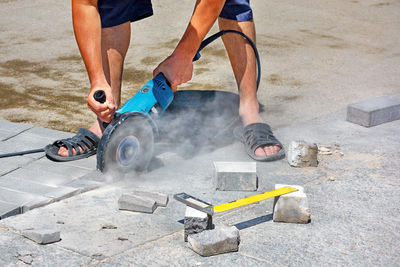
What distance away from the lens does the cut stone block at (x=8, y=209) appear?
2637 millimetres

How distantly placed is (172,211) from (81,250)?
0.51 meters

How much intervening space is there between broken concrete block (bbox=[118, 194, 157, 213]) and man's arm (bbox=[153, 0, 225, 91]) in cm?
82

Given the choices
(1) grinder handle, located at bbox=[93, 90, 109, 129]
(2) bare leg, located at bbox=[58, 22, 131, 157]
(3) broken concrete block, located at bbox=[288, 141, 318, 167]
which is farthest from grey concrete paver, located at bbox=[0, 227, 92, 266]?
(3) broken concrete block, located at bbox=[288, 141, 318, 167]

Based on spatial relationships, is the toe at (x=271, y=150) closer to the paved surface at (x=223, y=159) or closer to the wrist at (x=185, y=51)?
A: the paved surface at (x=223, y=159)

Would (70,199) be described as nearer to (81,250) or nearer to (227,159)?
(81,250)

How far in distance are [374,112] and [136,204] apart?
5.93 ft

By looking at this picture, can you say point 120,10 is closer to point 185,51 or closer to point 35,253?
point 185,51

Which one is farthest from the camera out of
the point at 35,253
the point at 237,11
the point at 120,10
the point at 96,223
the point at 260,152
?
the point at 237,11

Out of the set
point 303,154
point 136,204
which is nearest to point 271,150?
point 303,154

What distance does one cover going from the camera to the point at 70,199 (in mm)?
2846

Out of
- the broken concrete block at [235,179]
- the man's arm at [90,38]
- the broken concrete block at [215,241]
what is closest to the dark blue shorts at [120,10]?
the man's arm at [90,38]

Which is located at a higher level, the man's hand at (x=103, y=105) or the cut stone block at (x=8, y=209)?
the man's hand at (x=103, y=105)

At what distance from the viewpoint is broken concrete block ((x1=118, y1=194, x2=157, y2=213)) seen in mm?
2709

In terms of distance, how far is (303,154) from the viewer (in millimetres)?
3205
